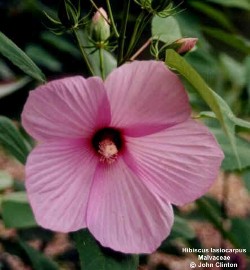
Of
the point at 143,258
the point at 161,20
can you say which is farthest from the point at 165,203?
the point at 143,258

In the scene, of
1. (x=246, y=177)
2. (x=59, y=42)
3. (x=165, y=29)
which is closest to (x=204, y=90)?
(x=165, y=29)

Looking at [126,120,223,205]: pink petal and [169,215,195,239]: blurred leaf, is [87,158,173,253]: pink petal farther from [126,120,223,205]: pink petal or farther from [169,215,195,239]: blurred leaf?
[169,215,195,239]: blurred leaf

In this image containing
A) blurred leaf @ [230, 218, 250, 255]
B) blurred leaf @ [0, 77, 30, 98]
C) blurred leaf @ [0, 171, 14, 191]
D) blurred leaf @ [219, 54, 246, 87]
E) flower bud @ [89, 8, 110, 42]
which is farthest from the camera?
blurred leaf @ [219, 54, 246, 87]

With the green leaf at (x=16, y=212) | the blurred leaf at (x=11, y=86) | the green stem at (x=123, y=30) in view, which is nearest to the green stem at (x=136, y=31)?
the green stem at (x=123, y=30)

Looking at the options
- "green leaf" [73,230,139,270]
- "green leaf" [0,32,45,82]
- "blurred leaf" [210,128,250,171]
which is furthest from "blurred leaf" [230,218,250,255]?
"green leaf" [0,32,45,82]

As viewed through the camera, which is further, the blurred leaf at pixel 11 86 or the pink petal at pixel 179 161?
the blurred leaf at pixel 11 86

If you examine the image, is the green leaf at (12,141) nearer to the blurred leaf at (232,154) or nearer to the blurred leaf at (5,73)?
the blurred leaf at (232,154)
